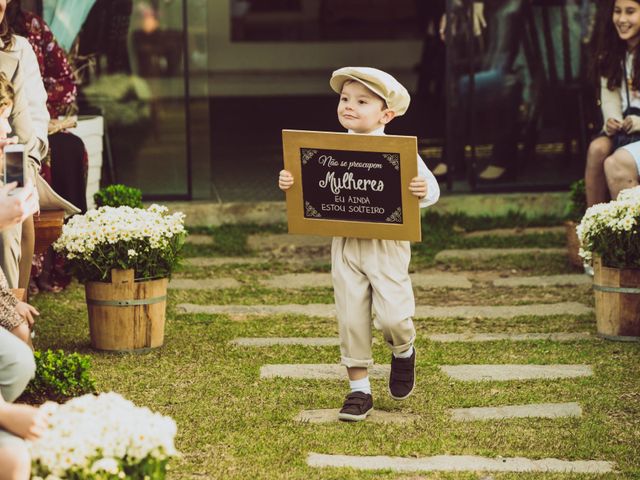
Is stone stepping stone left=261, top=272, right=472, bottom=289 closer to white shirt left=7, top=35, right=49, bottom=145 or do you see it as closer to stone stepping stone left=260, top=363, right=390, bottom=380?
stone stepping stone left=260, top=363, right=390, bottom=380

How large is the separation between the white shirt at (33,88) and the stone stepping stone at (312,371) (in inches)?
66.7

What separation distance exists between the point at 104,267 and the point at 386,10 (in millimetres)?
13573

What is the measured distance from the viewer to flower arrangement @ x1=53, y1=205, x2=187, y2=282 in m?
5.86

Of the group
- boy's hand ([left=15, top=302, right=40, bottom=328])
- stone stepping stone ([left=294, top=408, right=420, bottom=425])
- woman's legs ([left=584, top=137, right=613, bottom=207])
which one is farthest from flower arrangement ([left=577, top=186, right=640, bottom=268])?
boy's hand ([left=15, top=302, right=40, bottom=328])

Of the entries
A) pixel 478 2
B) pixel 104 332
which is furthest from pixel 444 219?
pixel 104 332

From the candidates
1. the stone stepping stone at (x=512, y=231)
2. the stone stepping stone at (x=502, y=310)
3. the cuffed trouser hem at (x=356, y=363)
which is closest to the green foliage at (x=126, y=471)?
the cuffed trouser hem at (x=356, y=363)

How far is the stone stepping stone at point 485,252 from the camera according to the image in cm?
→ 809

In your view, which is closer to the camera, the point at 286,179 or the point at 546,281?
the point at 286,179

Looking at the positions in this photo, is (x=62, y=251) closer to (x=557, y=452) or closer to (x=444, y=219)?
(x=557, y=452)

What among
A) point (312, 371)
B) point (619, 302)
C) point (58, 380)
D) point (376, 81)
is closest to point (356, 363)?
point (312, 371)

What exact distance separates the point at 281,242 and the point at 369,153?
11.9 ft

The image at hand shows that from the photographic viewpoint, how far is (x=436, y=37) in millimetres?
10570

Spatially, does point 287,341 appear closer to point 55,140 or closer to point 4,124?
point 55,140

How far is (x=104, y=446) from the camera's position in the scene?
3285 mm
